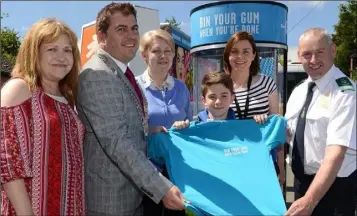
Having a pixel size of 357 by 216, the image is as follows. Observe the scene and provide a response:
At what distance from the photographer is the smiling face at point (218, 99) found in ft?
9.88

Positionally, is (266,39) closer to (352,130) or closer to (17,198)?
(352,130)

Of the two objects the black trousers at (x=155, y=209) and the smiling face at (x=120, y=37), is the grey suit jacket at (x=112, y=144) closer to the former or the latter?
the smiling face at (x=120, y=37)

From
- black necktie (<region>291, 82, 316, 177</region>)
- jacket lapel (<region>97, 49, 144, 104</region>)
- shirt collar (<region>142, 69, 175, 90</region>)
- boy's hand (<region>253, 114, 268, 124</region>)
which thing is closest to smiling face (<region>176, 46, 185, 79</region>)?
shirt collar (<region>142, 69, 175, 90</region>)

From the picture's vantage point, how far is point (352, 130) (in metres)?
2.42

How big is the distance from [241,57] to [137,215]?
4.87 feet

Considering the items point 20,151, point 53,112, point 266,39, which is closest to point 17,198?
point 20,151

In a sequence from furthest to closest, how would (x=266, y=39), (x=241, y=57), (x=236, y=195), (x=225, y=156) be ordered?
(x=266, y=39), (x=241, y=57), (x=225, y=156), (x=236, y=195)

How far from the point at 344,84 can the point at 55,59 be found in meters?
1.72

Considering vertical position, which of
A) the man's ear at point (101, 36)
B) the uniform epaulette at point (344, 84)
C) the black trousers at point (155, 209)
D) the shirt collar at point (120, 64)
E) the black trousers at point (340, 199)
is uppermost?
the man's ear at point (101, 36)

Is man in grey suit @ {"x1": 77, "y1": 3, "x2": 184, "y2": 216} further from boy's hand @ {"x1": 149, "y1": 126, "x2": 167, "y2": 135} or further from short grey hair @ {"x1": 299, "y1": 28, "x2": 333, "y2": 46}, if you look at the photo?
short grey hair @ {"x1": 299, "y1": 28, "x2": 333, "y2": 46}

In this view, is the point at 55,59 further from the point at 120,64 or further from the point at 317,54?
the point at 317,54

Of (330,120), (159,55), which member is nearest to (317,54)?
(330,120)

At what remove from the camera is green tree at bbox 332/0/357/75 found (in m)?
34.7

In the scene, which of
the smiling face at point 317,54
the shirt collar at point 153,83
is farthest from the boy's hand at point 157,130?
the smiling face at point 317,54
